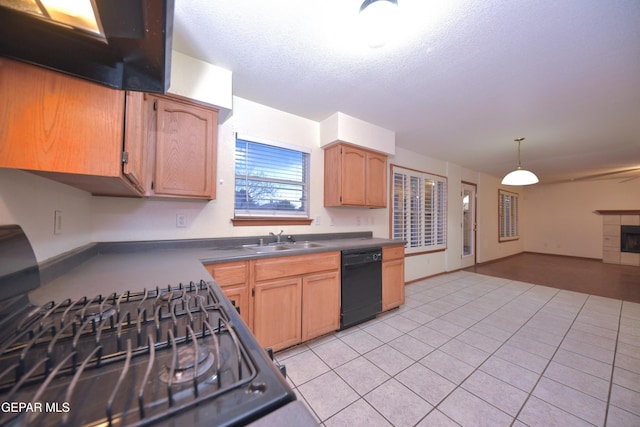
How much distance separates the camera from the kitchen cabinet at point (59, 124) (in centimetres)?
71

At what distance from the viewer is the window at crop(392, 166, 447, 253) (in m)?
3.88

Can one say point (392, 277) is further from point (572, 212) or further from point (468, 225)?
A: point (572, 212)

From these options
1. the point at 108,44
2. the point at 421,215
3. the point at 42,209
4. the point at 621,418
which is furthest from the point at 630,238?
the point at 42,209

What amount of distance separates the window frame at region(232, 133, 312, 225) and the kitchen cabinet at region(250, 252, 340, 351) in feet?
2.10

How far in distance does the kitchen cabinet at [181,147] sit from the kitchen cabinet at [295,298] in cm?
81

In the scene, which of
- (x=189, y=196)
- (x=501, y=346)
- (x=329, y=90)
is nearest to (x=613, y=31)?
(x=329, y=90)

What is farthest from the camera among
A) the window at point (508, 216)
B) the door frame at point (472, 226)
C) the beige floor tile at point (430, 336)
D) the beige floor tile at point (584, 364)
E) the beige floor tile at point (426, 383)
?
the window at point (508, 216)

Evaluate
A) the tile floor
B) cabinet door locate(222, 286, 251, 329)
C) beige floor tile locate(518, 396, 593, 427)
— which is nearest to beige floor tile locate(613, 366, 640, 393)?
the tile floor

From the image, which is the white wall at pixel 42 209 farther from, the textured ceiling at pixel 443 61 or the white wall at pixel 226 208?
the textured ceiling at pixel 443 61

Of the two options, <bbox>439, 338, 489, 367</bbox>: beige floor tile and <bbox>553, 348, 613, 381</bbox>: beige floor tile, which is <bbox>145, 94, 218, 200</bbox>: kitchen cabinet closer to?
<bbox>439, 338, 489, 367</bbox>: beige floor tile

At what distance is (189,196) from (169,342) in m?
1.49

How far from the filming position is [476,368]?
1821 mm

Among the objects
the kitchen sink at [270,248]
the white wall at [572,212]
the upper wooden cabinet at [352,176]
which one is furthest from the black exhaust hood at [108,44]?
the white wall at [572,212]

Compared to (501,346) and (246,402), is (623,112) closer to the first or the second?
(501,346)
